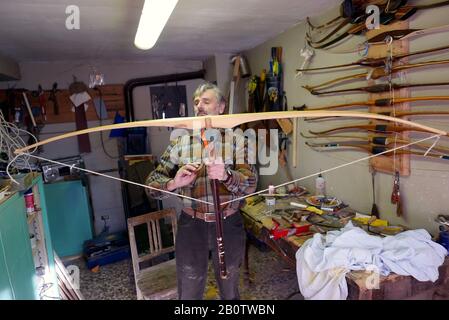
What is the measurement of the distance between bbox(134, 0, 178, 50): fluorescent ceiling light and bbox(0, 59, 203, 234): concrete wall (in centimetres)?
142

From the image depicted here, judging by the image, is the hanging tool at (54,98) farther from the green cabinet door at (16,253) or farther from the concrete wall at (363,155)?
the concrete wall at (363,155)

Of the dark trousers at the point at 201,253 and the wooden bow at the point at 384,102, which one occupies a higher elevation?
the wooden bow at the point at 384,102

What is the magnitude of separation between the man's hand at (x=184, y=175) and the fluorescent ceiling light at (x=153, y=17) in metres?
0.62

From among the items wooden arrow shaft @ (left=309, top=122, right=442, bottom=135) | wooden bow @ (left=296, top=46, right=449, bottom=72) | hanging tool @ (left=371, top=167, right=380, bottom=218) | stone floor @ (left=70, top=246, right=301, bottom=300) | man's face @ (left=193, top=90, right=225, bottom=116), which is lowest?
stone floor @ (left=70, top=246, right=301, bottom=300)

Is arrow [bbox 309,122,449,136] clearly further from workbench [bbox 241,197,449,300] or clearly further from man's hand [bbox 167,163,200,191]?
man's hand [bbox 167,163,200,191]

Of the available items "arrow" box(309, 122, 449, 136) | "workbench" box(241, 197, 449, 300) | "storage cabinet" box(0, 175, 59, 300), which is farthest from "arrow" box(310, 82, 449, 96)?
"storage cabinet" box(0, 175, 59, 300)

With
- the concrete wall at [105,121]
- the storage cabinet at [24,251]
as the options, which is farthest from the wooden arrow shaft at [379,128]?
the concrete wall at [105,121]

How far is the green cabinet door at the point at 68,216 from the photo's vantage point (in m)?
2.69

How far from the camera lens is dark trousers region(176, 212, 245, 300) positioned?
1.24 m

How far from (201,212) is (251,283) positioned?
1008 mm

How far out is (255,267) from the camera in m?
2.23
